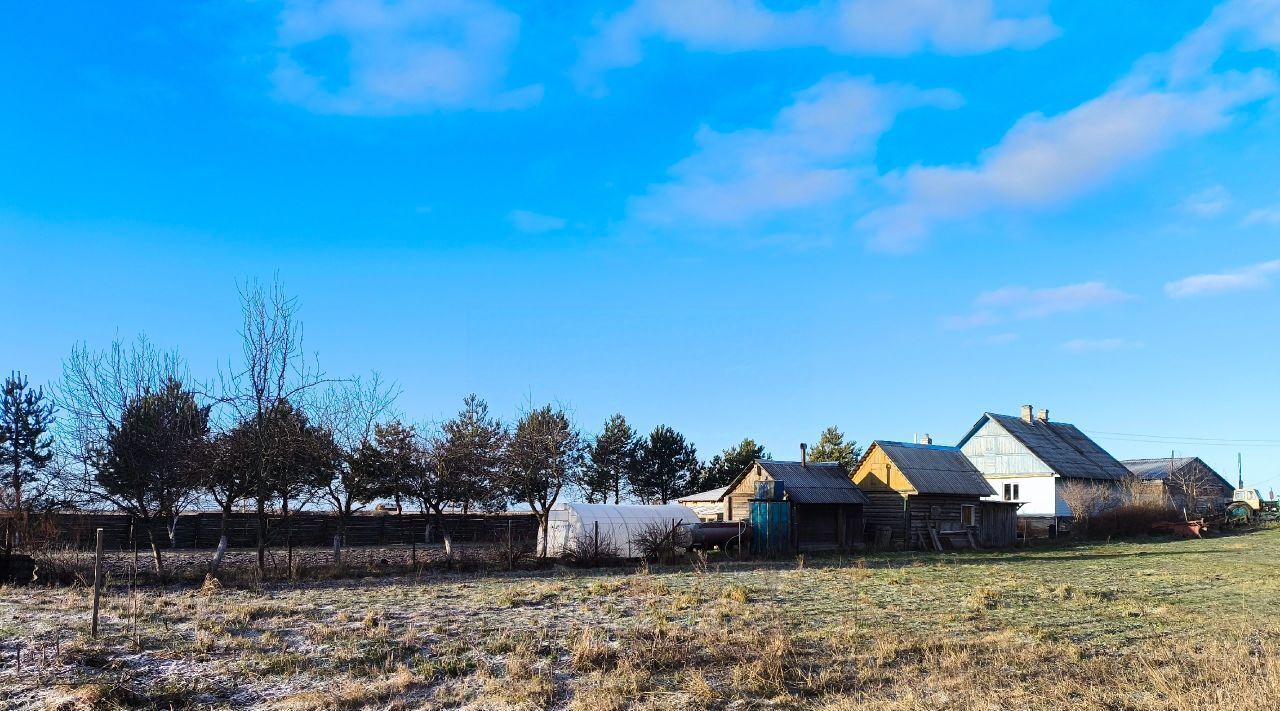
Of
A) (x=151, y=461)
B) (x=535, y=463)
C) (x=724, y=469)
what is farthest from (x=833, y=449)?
(x=151, y=461)

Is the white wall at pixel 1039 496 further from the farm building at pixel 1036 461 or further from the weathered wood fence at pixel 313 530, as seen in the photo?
the weathered wood fence at pixel 313 530

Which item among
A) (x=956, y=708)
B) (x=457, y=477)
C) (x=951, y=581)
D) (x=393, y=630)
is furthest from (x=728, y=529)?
(x=956, y=708)

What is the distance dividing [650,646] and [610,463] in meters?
46.0

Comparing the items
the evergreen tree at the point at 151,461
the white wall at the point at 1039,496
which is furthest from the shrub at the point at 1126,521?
the evergreen tree at the point at 151,461

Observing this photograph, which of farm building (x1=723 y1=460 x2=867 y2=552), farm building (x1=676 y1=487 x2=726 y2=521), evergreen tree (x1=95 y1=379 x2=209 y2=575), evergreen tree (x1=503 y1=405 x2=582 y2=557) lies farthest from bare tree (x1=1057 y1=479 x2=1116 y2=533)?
evergreen tree (x1=95 y1=379 x2=209 y2=575)

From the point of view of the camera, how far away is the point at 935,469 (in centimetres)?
4194

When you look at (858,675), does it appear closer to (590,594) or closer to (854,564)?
(590,594)

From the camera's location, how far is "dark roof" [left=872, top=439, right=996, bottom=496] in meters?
40.4

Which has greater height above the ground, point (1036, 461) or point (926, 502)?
point (1036, 461)

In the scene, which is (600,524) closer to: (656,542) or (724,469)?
(656,542)

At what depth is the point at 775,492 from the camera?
36.4 meters

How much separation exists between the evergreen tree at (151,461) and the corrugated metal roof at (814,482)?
72.0 feet

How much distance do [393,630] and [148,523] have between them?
43.4ft

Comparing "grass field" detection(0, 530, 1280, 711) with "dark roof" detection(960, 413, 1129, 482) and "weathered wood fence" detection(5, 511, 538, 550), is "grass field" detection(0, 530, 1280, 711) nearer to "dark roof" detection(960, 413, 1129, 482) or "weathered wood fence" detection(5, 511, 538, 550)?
"weathered wood fence" detection(5, 511, 538, 550)
